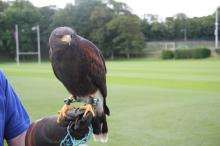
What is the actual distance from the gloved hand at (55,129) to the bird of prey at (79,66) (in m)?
0.52

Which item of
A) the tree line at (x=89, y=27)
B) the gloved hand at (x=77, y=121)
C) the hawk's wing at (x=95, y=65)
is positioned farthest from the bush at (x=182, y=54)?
the gloved hand at (x=77, y=121)

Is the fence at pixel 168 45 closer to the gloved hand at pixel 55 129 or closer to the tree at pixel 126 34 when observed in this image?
the tree at pixel 126 34

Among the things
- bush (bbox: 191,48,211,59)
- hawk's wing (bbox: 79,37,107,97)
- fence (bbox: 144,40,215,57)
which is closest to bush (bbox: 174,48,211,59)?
bush (bbox: 191,48,211,59)

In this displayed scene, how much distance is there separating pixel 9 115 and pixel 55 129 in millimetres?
320

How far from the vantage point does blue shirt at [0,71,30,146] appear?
2.57 m

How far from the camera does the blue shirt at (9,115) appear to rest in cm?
257

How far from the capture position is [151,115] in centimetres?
875

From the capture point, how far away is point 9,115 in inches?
104

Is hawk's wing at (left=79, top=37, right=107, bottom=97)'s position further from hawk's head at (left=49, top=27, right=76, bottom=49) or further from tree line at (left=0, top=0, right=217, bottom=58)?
tree line at (left=0, top=0, right=217, bottom=58)

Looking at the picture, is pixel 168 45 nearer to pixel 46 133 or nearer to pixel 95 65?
pixel 95 65

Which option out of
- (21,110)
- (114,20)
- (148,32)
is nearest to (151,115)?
(21,110)

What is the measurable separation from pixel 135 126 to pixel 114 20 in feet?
158

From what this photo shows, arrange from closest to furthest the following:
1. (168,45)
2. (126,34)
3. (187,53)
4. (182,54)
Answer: (187,53) < (182,54) < (126,34) < (168,45)

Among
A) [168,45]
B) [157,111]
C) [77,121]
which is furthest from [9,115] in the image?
[168,45]
